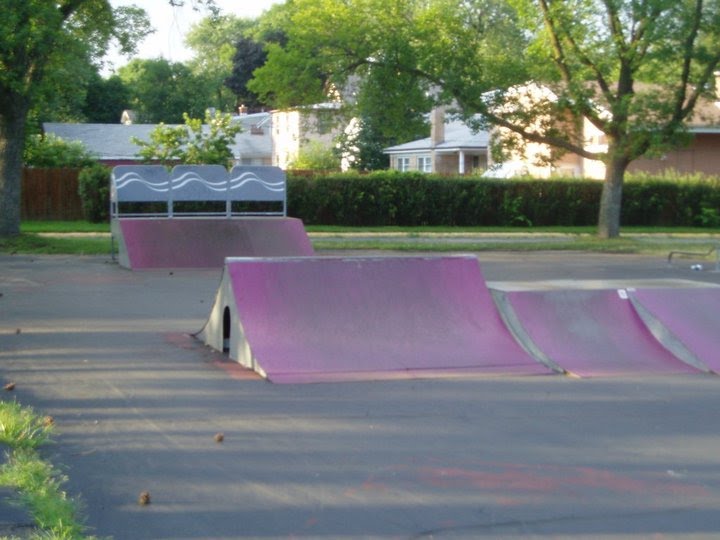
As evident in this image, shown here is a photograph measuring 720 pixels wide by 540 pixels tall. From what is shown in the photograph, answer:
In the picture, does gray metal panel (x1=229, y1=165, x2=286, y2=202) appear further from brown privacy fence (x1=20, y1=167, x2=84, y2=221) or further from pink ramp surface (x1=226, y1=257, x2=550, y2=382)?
brown privacy fence (x1=20, y1=167, x2=84, y2=221)

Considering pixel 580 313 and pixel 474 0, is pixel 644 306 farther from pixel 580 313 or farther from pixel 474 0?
pixel 474 0

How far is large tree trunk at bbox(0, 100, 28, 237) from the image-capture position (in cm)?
2430

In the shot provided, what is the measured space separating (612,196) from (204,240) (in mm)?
13861

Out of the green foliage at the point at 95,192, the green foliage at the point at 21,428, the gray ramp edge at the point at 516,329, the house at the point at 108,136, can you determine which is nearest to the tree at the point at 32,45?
the green foliage at the point at 95,192

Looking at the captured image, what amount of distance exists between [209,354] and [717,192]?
3237 cm

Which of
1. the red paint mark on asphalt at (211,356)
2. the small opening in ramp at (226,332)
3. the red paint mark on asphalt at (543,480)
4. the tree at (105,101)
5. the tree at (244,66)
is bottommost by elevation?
the red paint mark on asphalt at (543,480)

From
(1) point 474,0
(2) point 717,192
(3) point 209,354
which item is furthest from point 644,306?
(1) point 474,0

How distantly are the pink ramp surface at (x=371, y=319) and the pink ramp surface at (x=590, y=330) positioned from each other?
32cm

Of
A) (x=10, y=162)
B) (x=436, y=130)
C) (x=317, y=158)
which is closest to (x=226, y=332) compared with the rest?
(x=10, y=162)

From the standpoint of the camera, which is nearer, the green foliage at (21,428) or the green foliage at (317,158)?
the green foliage at (21,428)

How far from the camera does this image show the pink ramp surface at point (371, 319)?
10086 mm

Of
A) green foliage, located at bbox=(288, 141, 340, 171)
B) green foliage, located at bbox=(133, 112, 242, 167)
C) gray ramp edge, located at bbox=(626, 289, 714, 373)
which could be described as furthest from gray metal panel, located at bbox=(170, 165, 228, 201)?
green foliage, located at bbox=(288, 141, 340, 171)

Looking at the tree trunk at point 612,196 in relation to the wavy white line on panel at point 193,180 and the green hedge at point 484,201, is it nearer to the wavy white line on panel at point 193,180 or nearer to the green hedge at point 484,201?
the green hedge at point 484,201

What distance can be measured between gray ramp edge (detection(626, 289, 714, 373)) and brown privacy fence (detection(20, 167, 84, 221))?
1217 inches
